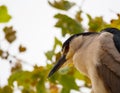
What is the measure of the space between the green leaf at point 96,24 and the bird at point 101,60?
0.02 meters

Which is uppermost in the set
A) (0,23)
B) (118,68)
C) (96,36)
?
(0,23)

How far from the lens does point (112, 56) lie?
12.0 feet

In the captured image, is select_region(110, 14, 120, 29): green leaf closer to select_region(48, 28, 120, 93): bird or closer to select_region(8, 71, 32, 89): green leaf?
select_region(48, 28, 120, 93): bird

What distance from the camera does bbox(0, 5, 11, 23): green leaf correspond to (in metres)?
3.97

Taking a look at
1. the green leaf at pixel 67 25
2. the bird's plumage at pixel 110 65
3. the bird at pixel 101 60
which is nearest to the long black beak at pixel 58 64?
the bird at pixel 101 60

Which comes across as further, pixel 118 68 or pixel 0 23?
pixel 0 23

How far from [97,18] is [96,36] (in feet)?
0.30

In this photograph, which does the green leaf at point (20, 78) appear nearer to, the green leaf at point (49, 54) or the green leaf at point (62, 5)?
the green leaf at point (49, 54)

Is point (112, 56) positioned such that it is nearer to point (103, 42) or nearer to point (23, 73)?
point (103, 42)

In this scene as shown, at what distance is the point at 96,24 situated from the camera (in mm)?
3850

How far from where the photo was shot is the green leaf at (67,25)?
3816 mm

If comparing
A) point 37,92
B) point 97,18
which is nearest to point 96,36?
point 97,18

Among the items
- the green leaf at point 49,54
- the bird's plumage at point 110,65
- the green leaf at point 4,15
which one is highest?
the green leaf at point 4,15

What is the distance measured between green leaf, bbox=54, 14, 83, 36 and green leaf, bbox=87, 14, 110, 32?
5 cm
